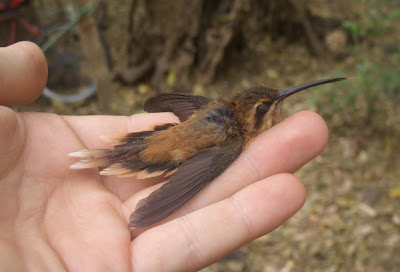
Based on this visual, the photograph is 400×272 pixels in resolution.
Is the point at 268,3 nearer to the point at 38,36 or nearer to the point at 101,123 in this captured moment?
the point at 38,36

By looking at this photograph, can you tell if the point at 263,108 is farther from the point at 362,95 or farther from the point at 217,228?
the point at 362,95

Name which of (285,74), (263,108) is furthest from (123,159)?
(285,74)

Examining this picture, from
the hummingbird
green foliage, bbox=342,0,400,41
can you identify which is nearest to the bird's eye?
the hummingbird

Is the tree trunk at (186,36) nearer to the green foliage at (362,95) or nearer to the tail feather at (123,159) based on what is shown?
the green foliage at (362,95)

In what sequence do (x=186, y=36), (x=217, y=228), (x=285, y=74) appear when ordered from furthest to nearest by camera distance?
(x=285, y=74), (x=186, y=36), (x=217, y=228)

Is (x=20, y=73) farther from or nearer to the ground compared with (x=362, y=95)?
farther from the ground

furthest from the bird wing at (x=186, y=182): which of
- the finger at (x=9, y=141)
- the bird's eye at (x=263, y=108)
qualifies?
the finger at (x=9, y=141)

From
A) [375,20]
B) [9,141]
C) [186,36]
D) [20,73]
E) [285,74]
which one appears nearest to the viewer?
[9,141]
